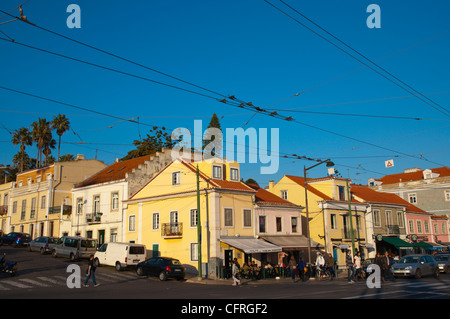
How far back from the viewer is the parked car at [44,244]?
39.9 meters

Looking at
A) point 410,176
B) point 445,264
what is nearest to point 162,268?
point 445,264

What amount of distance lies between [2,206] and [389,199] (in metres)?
55.0

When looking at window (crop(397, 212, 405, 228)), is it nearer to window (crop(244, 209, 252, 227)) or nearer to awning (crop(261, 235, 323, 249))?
awning (crop(261, 235, 323, 249))

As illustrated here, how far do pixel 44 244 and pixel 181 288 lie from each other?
21800 millimetres

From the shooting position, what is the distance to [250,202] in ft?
125

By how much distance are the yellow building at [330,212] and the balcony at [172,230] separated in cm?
1555

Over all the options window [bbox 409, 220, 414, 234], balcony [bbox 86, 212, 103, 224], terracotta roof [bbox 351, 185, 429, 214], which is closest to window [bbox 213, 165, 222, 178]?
balcony [bbox 86, 212, 103, 224]

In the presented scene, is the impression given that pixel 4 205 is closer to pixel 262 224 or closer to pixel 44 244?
pixel 44 244

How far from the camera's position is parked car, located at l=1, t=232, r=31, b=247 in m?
46.1

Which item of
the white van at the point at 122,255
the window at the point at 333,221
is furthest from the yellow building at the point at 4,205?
the window at the point at 333,221
